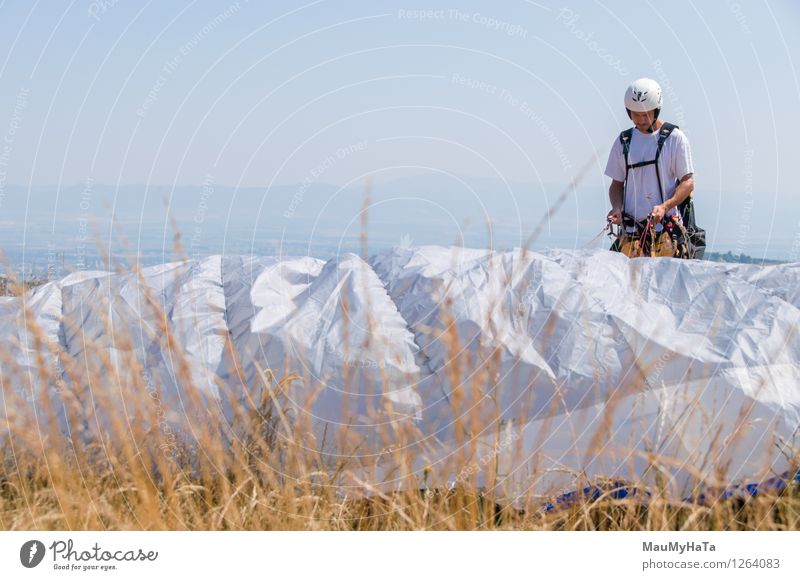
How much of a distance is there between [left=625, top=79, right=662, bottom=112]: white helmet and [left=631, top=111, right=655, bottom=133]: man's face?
3 centimetres

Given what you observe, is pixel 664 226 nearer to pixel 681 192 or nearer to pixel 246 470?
pixel 681 192

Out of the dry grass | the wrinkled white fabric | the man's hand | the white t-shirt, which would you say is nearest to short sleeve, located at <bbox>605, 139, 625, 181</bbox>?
the white t-shirt

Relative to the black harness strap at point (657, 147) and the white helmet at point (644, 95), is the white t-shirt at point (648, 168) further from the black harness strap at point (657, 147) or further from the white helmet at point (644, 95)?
the white helmet at point (644, 95)

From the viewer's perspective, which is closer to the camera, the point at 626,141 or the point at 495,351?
the point at 495,351

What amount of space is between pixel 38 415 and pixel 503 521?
1365mm

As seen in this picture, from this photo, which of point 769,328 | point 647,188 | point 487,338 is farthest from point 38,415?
point 647,188

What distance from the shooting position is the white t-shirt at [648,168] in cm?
443

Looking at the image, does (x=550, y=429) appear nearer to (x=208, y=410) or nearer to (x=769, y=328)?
(x=769, y=328)

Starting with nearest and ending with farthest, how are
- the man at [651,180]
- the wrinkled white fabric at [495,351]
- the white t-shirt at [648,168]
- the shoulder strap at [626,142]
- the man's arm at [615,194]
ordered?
1. the wrinkled white fabric at [495,351]
2. the man at [651,180]
3. the white t-shirt at [648,168]
4. the shoulder strap at [626,142]
5. the man's arm at [615,194]

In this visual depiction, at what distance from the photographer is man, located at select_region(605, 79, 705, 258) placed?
4.32 meters

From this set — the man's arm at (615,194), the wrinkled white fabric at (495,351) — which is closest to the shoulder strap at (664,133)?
the man's arm at (615,194)

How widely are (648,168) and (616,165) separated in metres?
0.22

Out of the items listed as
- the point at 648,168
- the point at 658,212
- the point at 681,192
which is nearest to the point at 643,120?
the point at 648,168

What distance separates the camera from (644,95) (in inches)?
172
